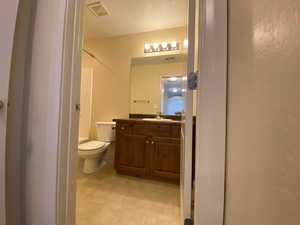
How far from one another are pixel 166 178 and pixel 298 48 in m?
2.03

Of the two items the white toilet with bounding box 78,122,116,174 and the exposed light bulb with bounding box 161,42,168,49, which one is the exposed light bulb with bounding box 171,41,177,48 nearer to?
the exposed light bulb with bounding box 161,42,168,49

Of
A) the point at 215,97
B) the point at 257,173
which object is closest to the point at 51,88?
the point at 215,97

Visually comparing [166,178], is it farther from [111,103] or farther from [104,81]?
[104,81]

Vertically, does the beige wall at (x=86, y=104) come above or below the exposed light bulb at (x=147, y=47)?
below

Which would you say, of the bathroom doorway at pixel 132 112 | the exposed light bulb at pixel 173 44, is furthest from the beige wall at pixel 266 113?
the exposed light bulb at pixel 173 44

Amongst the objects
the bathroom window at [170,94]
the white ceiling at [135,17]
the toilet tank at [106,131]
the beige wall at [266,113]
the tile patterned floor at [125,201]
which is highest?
the white ceiling at [135,17]

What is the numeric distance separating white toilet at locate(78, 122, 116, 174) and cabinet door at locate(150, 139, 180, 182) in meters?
0.79

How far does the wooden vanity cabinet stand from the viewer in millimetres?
1988

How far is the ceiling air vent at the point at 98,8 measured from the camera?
2021 mm

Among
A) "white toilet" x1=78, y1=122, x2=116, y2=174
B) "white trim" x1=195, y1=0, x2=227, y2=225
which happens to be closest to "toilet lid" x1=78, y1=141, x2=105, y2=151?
"white toilet" x1=78, y1=122, x2=116, y2=174

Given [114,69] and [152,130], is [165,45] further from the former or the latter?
[152,130]

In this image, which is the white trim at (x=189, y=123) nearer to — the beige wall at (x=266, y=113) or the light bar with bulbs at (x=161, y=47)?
the beige wall at (x=266, y=113)

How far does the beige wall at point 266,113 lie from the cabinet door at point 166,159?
1.41 meters

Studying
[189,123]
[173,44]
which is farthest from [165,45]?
[189,123]
